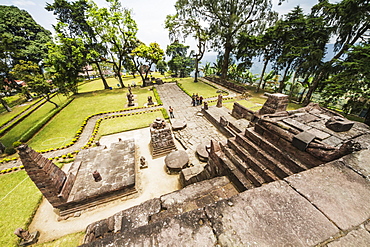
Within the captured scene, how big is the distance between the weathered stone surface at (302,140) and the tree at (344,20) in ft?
46.9

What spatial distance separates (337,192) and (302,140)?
54.2 inches

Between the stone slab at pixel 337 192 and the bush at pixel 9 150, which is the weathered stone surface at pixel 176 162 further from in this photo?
the bush at pixel 9 150

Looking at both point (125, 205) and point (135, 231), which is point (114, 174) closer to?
point (125, 205)

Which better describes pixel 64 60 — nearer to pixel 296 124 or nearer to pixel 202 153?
pixel 202 153

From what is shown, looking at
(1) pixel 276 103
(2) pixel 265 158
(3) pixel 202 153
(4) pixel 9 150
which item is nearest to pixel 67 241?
(3) pixel 202 153

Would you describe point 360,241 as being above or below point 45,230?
above

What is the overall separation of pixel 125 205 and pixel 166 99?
55.2 feet

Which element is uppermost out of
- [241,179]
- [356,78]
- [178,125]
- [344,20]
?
[344,20]

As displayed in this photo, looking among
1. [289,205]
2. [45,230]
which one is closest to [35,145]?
[45,230]

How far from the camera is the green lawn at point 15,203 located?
6.25m

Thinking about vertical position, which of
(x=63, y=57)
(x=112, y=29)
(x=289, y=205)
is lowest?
(x=289, y=205)

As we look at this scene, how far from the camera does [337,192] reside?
2426 millimetres

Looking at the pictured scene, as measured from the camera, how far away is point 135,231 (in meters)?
2.06

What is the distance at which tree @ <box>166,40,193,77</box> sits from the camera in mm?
40688
